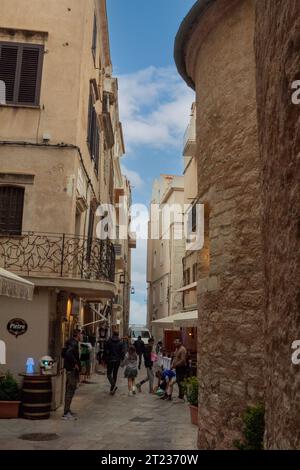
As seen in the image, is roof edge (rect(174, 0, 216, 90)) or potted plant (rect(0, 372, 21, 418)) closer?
roof edge (rect(174, 0, 216, 90))

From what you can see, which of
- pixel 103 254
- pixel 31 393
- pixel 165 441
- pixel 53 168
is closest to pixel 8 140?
pixel 53 168

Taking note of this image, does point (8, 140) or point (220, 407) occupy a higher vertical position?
point (8, 140)

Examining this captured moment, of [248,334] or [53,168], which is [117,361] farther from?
[248,334]

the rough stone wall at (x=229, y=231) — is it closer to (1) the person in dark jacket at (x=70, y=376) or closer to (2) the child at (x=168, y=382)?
(1) the person in dark jacket at (x=70, y=376)

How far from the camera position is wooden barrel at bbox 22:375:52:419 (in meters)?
10.4

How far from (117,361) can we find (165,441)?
6.26m

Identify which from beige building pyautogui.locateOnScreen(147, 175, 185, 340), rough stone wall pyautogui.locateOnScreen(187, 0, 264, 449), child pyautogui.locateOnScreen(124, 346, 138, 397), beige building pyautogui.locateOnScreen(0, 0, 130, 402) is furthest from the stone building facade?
beige building pyautogui.locateOnScreen(147, 175, 185, 340)

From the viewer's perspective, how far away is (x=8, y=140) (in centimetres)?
1247

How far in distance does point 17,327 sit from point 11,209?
2.95 m

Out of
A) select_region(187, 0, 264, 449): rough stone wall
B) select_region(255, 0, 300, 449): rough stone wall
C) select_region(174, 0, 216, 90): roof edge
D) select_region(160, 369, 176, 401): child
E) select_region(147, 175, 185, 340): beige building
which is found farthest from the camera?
select_region(147, 175, 185, 340): beige building

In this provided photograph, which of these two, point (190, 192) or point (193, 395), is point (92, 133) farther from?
point (190, 192)

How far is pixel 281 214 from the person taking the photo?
3553 millimetres

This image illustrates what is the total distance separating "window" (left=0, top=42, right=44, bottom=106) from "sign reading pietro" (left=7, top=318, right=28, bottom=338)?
556cm

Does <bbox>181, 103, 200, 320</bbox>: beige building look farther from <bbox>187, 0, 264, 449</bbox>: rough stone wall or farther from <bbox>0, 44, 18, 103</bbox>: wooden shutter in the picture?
<bbox>187, 0, 264, 449</bbox>: rough stone wall
